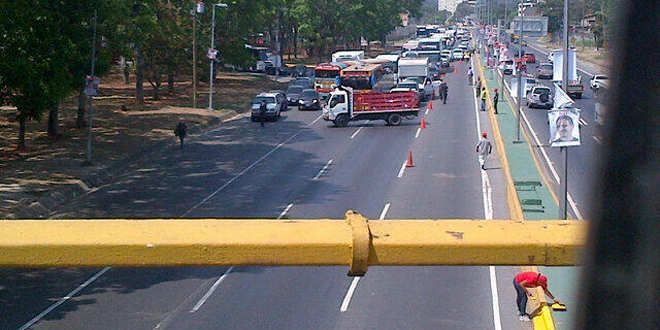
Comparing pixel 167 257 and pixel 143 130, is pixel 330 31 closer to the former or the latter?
pixel 143 130

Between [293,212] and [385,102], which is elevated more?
[385,102]

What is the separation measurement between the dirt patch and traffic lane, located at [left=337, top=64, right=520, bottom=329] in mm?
10634

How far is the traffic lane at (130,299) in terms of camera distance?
13984mm

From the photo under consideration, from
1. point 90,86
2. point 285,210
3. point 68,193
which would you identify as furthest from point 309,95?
point 285,210

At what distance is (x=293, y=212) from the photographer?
2367cm

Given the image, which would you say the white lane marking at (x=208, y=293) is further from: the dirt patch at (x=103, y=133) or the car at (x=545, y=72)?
the car at (x=545, y=72)

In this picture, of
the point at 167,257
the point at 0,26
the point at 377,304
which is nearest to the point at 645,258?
the point at 167,257

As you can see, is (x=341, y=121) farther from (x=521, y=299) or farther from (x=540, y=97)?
(x=521, y=299)

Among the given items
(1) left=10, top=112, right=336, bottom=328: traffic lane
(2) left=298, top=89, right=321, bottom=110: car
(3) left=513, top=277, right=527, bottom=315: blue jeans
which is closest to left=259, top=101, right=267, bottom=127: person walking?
(1) left=10, top=112, right=336, bottom=328: traffic lane

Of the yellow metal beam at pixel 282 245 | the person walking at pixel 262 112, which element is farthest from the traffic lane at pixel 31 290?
the person walking at pixel 262 112

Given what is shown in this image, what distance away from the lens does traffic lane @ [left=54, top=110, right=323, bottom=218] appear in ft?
80.8

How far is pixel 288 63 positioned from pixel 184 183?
66276 millimetres

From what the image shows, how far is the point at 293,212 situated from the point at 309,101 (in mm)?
29000

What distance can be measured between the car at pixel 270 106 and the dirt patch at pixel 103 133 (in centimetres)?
219
